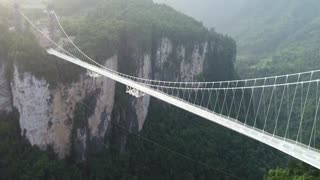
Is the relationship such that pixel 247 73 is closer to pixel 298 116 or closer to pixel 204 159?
pixel 298 116

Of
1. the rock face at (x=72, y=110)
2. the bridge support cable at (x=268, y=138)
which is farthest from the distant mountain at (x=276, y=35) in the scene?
the bridge support cable at (x=268, y=138)

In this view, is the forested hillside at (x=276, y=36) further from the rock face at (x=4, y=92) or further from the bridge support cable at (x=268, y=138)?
the rock face at (x=4, y=92)

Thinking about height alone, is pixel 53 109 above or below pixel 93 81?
below

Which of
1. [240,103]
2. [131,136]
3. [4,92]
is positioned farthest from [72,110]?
[240,103]

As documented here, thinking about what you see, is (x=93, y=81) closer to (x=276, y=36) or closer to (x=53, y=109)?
(x=53, y=109)

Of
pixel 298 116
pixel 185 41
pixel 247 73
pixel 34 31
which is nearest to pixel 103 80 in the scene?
pixel 34 31

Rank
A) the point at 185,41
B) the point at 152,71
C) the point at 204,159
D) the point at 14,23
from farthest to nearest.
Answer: the point at 185,41 → the point at 152,71 → the point at 204,159 → the point at 14,23
